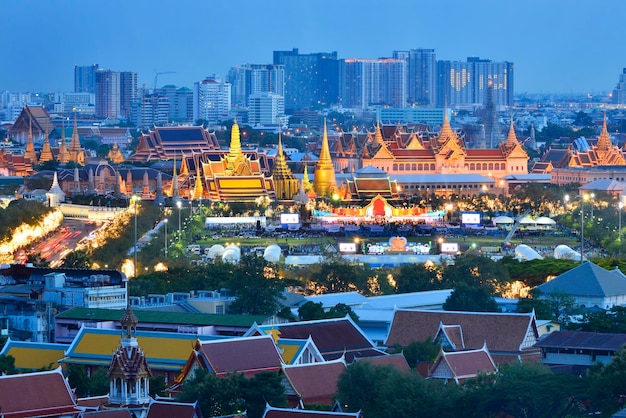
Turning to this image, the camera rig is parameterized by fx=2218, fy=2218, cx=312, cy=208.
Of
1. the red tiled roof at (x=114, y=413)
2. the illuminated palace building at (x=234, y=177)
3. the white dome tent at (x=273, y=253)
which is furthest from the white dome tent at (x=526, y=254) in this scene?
the red tiled roof at (x=114, y=413)

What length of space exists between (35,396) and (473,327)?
11.6 metres

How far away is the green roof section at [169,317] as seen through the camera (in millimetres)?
43531

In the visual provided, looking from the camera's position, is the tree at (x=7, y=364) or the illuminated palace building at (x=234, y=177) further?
the illuminated palace building at (x=234, y=177)

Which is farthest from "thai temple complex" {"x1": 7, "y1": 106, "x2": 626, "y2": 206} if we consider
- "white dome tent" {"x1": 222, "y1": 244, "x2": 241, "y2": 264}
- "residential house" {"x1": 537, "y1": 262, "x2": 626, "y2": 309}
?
"residential house" {"x1": 537, "y1": 262, "x2": 626, "y2": 309}

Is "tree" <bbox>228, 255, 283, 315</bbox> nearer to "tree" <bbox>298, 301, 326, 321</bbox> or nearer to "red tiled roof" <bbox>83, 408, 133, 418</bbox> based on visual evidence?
"tree" <bbox>298, 301, 326, 321</bbox>

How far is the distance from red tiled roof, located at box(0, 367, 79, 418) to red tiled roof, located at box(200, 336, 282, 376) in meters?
3.08

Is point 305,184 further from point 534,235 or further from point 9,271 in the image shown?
point 9,271

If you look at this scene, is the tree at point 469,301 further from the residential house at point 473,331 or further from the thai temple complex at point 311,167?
the thai temple complex at point 311,167

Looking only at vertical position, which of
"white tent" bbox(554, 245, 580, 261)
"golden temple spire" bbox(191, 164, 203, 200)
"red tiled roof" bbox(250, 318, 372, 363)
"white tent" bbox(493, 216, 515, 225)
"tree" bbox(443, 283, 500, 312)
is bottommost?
"red tiled roof" bbox(250, 318, 372, 363)

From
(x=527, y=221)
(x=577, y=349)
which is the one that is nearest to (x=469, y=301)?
(x=577, y=349)

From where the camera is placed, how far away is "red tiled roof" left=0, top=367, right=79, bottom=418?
34213mm

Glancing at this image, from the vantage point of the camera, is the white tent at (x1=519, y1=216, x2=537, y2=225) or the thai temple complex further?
the thai temple complex

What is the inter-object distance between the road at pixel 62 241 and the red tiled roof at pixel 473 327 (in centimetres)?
2339

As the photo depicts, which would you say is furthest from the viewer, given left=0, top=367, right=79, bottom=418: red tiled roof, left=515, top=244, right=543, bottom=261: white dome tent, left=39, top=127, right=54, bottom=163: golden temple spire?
left=39, top=127, right=54, bottom=163: golden temple spire
